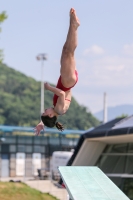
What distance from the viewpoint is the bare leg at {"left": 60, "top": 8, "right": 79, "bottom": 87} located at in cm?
862

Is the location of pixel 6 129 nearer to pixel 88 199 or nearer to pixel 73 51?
pixel 88 199

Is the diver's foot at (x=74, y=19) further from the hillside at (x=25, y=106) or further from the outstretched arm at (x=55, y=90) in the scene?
the hillside at (x=25, y=106)

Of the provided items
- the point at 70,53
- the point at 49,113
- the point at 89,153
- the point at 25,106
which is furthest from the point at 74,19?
the point at 25,106

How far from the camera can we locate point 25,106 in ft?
406

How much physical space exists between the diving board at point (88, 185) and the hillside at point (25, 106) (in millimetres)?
90498

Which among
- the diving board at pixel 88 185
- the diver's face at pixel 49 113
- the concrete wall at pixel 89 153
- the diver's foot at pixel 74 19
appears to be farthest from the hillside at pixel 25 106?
the diver's foot at pixel 74 19

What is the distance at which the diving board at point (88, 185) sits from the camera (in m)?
17.3

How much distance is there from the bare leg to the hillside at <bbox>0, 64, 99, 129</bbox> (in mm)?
102417

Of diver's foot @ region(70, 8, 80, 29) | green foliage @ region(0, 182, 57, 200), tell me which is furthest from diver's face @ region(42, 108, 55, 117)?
green foliage @ region(0, 182, 57, 200)

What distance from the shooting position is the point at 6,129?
1849 inches

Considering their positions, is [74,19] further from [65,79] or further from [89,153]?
[89,153]

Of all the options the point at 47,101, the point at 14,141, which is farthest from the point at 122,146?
the point at 47,101

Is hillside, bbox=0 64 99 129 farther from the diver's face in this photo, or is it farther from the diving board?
the diver's face

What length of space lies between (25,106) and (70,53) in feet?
A: 379
